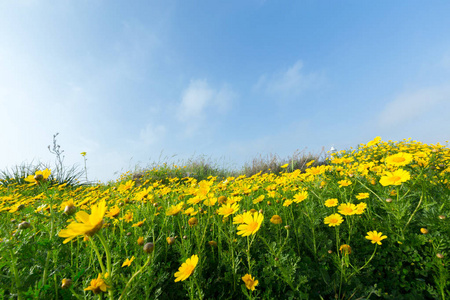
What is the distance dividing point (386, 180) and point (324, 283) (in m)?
0.80

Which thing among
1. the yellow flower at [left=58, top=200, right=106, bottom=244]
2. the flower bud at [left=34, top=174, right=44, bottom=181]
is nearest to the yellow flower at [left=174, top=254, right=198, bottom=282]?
the yellow flower at [left=58, top=200, right=106, bottom=244]

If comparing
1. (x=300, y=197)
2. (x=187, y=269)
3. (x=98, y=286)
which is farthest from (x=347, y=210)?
(x=98, y=286)

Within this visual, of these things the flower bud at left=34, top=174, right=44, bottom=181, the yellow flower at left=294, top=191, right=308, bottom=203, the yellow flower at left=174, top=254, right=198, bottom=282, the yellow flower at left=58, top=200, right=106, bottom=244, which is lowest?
the yellow flower at left=174, top=254, right=198, bottom=282

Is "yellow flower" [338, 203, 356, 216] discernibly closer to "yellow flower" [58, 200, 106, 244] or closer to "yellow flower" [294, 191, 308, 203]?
"yellow flower" [294, 191, 308, 203]

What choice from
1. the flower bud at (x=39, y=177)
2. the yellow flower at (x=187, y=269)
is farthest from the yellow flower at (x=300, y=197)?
the flower bud at (x=39, y=177)

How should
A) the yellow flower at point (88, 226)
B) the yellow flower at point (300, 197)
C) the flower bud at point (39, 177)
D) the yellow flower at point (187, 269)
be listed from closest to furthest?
the yellow flower at point (88, 226)
the yellow flower at point (187, 269)
the flower bud at point (39, 177)
the yellow flower at point (300, 197)

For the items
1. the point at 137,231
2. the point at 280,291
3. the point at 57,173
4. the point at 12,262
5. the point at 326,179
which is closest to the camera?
the point at 12,262

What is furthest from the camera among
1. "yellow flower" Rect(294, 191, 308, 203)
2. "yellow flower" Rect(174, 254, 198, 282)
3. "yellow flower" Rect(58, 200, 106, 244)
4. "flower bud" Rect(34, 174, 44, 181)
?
"yellow flower" Rect(294, 191, 308, 203)

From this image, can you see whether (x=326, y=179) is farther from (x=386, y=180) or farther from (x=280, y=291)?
(x=280, y=291)

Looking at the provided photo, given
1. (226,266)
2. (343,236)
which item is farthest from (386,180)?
(226,266)

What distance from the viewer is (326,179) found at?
2.51 metres

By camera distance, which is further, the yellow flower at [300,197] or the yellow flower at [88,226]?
the yellow flower at [300,197]

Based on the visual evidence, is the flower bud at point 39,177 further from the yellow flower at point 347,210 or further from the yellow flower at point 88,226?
the yellow flower at point 347,210

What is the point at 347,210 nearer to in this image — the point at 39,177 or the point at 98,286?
the point at 98,286
